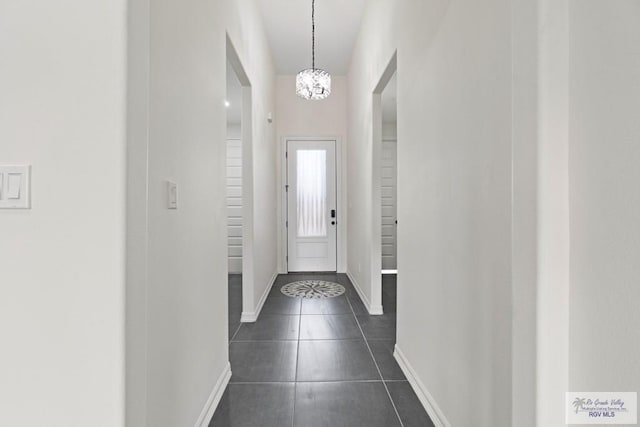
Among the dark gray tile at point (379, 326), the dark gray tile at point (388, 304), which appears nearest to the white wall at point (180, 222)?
the dark gray tile at point (379, 326)

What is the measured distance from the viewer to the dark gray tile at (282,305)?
3.62m

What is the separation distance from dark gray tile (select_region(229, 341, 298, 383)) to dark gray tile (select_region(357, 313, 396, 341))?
68cm

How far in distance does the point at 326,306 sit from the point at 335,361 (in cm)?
135

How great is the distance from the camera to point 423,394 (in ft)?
6.27

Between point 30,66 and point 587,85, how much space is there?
4.73 feet

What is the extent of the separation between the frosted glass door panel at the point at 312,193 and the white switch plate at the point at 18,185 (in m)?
4.77

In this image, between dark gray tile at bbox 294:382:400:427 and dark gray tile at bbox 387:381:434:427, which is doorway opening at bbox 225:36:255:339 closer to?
dark gray tile at bbox 294:382:400:427

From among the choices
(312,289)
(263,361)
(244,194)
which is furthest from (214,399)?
(312,289)

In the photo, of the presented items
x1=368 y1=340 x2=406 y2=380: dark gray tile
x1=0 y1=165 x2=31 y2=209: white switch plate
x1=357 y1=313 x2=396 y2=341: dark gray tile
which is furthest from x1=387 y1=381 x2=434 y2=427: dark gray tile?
x1=0 y1=165 x2=31 y2=209: white switch plate

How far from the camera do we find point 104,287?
3.01ft

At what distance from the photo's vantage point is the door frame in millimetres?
5559

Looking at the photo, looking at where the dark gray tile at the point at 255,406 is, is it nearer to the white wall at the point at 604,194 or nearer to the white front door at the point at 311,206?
the white wall at the point at 604,194

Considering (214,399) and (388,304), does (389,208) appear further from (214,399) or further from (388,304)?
(214,399)

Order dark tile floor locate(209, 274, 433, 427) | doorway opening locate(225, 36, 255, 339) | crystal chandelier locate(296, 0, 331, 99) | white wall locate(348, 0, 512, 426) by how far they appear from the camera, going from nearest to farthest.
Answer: white wall locate(348, 0, 512, 426)
dark tile floor locate(209, 274, 433, 427)
doorway opening locate(225, 36, 255, 339)
crystal chandelier locate(296, 0, 331, 99)
